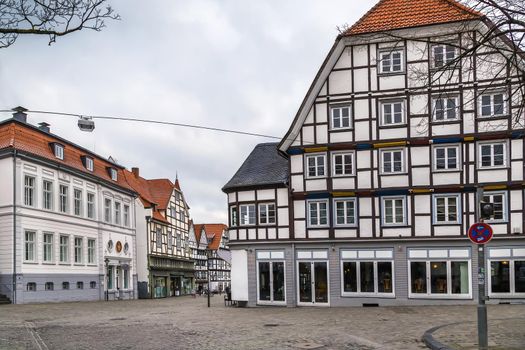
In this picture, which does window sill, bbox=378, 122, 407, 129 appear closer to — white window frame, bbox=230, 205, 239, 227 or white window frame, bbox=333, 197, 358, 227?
white window frame, bbox=333, 197, 358, 227

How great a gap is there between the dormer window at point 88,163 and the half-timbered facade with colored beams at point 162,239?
1059cm

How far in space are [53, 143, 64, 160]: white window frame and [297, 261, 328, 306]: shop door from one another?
19.5 meters

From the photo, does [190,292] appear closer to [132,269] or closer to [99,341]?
[132,269]

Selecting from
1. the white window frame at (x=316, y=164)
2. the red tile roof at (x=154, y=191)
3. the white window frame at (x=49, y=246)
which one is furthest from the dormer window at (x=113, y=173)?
the white window frame at (x=316, y=164)

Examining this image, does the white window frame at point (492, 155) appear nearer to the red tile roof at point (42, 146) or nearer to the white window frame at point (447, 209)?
the white window frame at point (447, 209)

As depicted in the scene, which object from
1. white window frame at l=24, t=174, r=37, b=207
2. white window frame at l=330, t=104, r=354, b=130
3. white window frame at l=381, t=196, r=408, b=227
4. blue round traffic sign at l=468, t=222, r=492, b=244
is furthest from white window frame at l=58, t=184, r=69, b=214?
blue round traffic sign at l=468, t=222, r=492, b=244

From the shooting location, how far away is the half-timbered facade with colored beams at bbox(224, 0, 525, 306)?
2881 centimetres

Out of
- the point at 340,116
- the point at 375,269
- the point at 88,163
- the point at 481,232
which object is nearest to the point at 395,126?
the point at 340,116

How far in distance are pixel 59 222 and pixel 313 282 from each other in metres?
18.8

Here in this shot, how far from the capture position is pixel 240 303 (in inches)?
1302

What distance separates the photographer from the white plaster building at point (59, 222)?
35.8 meters

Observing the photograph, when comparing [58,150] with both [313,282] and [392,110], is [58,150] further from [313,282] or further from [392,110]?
[392,110]

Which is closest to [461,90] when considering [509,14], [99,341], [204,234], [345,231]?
[345,231]

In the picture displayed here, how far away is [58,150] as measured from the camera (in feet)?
138
